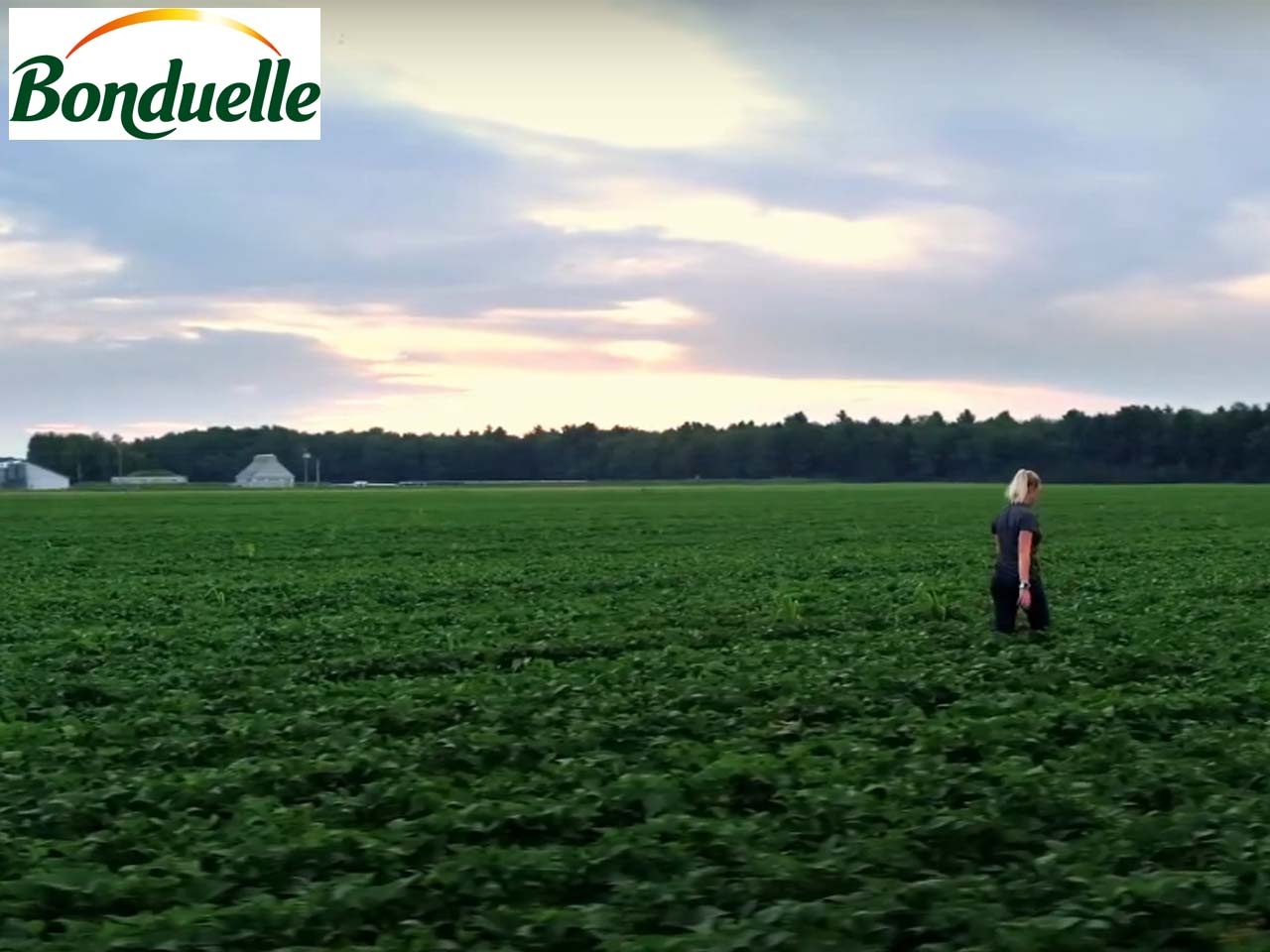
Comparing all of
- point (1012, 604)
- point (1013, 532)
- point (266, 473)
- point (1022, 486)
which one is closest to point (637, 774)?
point (1013, 532)

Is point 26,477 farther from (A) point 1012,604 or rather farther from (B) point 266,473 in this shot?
(A) point 1012,604

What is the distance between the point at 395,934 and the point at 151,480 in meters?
154

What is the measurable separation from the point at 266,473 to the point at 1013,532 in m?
144

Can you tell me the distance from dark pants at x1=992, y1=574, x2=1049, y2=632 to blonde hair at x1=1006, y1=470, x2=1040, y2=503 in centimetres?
82

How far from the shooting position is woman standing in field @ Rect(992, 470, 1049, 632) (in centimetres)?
1333

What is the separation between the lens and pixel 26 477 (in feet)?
470

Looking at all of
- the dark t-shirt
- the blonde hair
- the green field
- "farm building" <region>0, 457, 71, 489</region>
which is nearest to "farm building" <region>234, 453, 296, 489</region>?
"farm building" <region>0, 457, 71, 489</region>

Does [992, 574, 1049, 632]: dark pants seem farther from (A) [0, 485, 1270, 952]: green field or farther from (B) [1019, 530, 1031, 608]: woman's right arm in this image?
(A) [0, 485, 1270, 952]: green field

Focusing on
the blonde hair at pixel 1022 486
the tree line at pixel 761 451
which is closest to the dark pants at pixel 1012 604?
the blonde hair at pixel 1022 486

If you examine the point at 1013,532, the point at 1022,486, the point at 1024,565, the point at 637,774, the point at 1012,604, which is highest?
the point at 1022,486

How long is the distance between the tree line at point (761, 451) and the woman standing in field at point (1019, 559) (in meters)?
130

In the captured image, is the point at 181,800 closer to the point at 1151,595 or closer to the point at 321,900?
the point at 321,900

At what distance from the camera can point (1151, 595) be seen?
19.0m

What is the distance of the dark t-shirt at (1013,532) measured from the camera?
1333 centimetres
